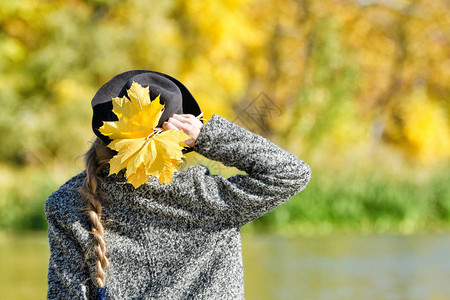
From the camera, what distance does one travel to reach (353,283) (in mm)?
6035

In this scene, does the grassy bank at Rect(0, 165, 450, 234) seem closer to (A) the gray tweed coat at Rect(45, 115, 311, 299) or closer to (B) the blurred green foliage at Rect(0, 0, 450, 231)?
(B) the blurred green foliage at Rect(0, 0, 450, 231)

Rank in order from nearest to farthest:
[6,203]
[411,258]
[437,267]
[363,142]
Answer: [437,267]
[411,258]
[6,203]
[363,142]

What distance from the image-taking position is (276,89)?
25.1 m

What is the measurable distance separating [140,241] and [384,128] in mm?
27181

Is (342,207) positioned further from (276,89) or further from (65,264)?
(276,89)

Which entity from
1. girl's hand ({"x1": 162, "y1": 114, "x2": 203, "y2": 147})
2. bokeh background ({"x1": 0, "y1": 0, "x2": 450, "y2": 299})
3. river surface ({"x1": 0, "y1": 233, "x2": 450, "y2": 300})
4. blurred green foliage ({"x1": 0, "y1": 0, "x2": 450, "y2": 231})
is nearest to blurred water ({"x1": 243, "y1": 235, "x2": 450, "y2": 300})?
river surface ({"x1": 0, "y1": 233, "x2": 450, "y2": 300})

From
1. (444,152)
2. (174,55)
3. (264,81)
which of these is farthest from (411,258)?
(444,152)

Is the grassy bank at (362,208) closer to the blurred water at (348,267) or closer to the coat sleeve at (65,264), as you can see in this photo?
the blurred water at (348,267)

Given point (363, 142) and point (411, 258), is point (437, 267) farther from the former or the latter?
point (363, 142)

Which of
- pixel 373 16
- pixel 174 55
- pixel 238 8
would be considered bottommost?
pixel 174 55

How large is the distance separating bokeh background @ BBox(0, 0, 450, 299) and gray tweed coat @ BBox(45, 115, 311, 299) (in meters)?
0.38

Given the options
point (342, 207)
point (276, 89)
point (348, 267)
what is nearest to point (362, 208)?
point (342, 207)

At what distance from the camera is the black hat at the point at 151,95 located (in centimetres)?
216

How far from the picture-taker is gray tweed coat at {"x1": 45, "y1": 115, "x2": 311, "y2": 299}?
214 cm
